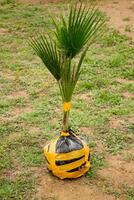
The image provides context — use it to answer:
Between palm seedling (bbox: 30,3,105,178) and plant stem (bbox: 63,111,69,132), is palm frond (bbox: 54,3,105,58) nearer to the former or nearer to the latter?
palm seedling (bbox: 30,3,105,178)

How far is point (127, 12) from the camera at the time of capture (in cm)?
926

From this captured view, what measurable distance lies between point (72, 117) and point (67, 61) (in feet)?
5.01

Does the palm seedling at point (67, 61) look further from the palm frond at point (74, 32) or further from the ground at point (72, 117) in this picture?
the ground at point (72, 117)

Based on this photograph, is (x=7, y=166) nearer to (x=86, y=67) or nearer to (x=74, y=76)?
(x=74, y=76)

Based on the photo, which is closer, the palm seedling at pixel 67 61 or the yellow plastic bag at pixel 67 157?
the palm seedling at pixel 67 61

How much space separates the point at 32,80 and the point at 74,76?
2430mm

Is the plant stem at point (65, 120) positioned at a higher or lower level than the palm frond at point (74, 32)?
lower

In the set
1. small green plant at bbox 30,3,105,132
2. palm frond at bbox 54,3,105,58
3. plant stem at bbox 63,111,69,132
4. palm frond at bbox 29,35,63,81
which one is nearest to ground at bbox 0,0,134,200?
plant stem at bbox 63,111,69,132

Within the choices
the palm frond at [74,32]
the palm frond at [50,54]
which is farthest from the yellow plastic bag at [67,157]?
the palm frond at [74,32]

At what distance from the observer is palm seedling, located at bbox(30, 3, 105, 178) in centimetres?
358

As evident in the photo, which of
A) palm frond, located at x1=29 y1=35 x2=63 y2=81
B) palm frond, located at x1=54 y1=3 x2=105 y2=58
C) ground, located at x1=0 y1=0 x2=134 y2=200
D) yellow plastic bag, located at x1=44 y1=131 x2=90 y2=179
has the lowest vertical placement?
ground, located at x1=0 y1=0 x2=134 y2=200

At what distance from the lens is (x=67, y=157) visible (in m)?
3.94

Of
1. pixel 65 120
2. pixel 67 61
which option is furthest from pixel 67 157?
pixel 67 61

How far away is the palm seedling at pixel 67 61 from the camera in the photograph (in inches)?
141
